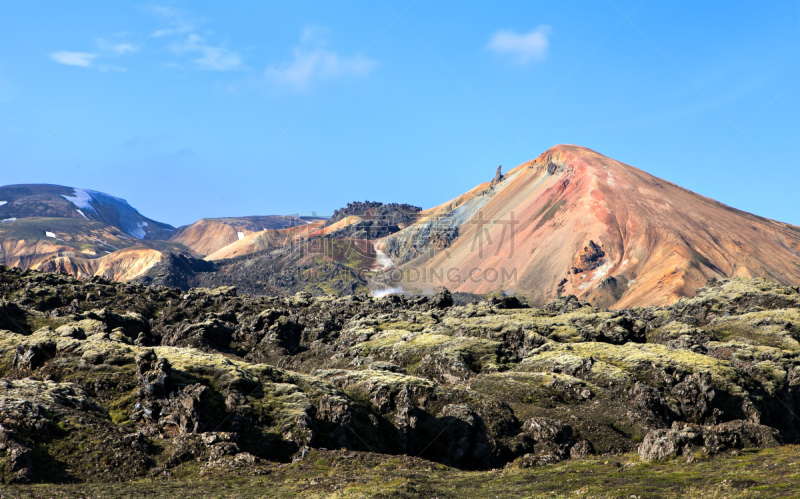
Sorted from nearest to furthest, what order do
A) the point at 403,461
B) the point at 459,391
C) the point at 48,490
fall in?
1. the point at 48,490
2. the point at 403,461
3. the point at 459,391

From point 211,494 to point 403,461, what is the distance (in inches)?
842

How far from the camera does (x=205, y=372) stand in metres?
78.4

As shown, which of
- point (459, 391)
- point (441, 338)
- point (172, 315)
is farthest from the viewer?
point (172, 315)

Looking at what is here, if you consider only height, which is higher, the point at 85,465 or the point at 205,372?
the point at 205,372

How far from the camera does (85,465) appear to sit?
173 feet

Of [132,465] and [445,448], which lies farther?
[445,448]

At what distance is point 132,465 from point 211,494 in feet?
39.5

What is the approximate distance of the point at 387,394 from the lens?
8094 centimetres

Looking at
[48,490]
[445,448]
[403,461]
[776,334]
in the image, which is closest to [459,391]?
[445,448]

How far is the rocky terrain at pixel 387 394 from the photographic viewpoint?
189 ft

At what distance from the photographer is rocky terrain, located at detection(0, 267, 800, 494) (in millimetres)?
57562

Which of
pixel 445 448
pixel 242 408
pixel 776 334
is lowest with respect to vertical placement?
pixel 445 448

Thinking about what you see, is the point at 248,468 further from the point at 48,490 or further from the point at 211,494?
the point at 48,490

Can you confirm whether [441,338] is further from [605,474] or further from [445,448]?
[605,474]
